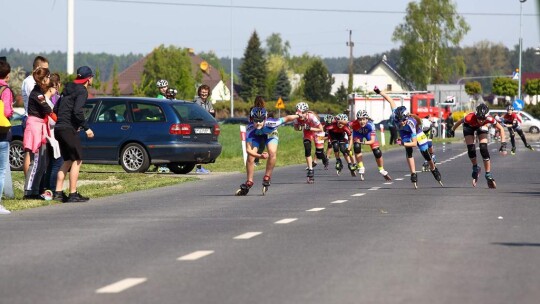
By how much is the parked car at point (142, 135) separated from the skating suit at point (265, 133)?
5132 millimetres

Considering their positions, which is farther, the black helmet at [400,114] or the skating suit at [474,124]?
the black helmet at [400,114]

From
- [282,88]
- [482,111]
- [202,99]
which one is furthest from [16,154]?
[282,88]

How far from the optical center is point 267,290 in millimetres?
8266

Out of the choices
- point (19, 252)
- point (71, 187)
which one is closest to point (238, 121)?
point (71, 187)

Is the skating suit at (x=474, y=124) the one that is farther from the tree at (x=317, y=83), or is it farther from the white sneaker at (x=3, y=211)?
the tree at (x=317, y=83)

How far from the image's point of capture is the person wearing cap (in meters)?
17.5

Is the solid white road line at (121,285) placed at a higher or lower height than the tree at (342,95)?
lower

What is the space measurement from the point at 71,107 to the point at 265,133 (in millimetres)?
3545

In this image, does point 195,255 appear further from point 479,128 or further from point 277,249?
point 479,128

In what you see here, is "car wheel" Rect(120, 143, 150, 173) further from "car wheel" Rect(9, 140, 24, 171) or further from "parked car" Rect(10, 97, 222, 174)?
"car wheel" Rect(9, 140, 24, 171)

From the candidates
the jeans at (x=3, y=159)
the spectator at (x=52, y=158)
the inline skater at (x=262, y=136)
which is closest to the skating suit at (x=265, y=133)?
the inline skater at (x=262, y=136)

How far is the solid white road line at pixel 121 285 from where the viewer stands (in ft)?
27.3

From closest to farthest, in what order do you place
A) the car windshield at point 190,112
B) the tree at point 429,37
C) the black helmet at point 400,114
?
the black helmet at point 400,114
the car windshield at point 190,112
the tree at point 429,37

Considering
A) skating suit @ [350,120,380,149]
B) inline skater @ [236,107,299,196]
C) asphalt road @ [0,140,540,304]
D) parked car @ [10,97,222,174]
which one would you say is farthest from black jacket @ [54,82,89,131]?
skating suit @ [350,120,380,149]
